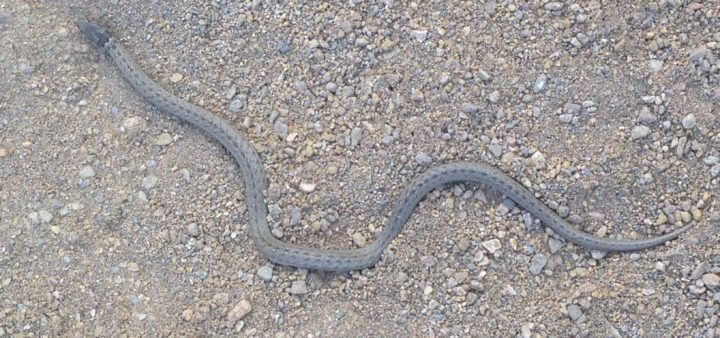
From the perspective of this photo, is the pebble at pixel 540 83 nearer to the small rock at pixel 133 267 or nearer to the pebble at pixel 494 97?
the pebble at pixel 494 97

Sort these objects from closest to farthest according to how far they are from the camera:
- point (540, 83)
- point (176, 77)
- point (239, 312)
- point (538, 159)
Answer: point (239, 312) → point (538, 159) → point (540, 83) → point (176, 77)

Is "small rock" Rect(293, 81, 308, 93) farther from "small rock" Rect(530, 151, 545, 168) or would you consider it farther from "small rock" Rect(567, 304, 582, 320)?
"small rock" Rect(567, 304, 582, 320)

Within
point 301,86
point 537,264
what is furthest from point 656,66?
point 301,86

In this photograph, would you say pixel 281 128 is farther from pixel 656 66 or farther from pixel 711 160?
pixel 711 160

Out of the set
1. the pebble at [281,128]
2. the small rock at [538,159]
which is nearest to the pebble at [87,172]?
the pebble at [281,128]

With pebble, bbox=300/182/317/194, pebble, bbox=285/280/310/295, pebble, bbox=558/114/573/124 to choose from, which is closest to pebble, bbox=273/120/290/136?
pebble, bbox=300/182/317/194

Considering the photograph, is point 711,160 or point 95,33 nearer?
point 711,160

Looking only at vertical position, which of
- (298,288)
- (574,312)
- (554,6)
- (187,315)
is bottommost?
(187,315)
